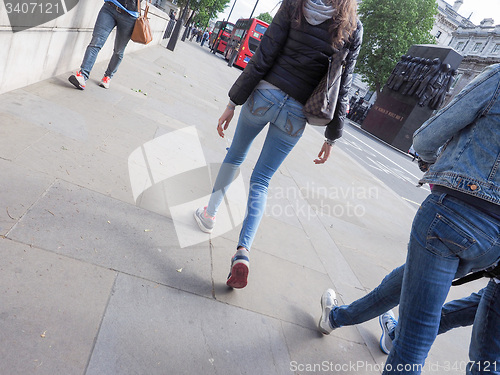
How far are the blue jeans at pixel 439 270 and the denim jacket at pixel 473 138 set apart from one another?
9 cm

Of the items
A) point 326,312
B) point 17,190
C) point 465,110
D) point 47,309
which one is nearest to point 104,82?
point 17,190

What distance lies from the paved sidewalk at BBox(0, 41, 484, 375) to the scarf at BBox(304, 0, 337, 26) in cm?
172

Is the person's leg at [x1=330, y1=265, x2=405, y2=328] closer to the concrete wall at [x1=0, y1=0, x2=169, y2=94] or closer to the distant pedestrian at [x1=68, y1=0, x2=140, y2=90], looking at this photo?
the concrete wall at [x1=0, y1=0, x2=169, y2=94]

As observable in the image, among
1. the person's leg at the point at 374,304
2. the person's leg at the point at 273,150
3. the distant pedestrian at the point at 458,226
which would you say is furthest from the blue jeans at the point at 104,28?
the distant pedestrian at the point at 458,226

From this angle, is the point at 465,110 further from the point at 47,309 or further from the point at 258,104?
the point at 47,309

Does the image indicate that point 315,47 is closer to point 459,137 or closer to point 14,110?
point 459,137

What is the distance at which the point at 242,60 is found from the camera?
2539 centimetres

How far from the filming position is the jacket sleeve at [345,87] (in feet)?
7.31

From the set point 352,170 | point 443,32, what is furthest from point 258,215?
point 443,32

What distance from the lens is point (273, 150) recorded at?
242 cm

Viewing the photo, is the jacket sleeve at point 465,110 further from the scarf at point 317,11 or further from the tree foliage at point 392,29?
the tree foliage at point 392,29

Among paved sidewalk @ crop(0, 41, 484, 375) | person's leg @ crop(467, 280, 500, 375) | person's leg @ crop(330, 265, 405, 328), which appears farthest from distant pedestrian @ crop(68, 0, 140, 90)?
person's leg @ crop(467, 280, 500, 375)

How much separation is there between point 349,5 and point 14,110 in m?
3.02

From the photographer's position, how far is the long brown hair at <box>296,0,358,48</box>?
210 centimetres
